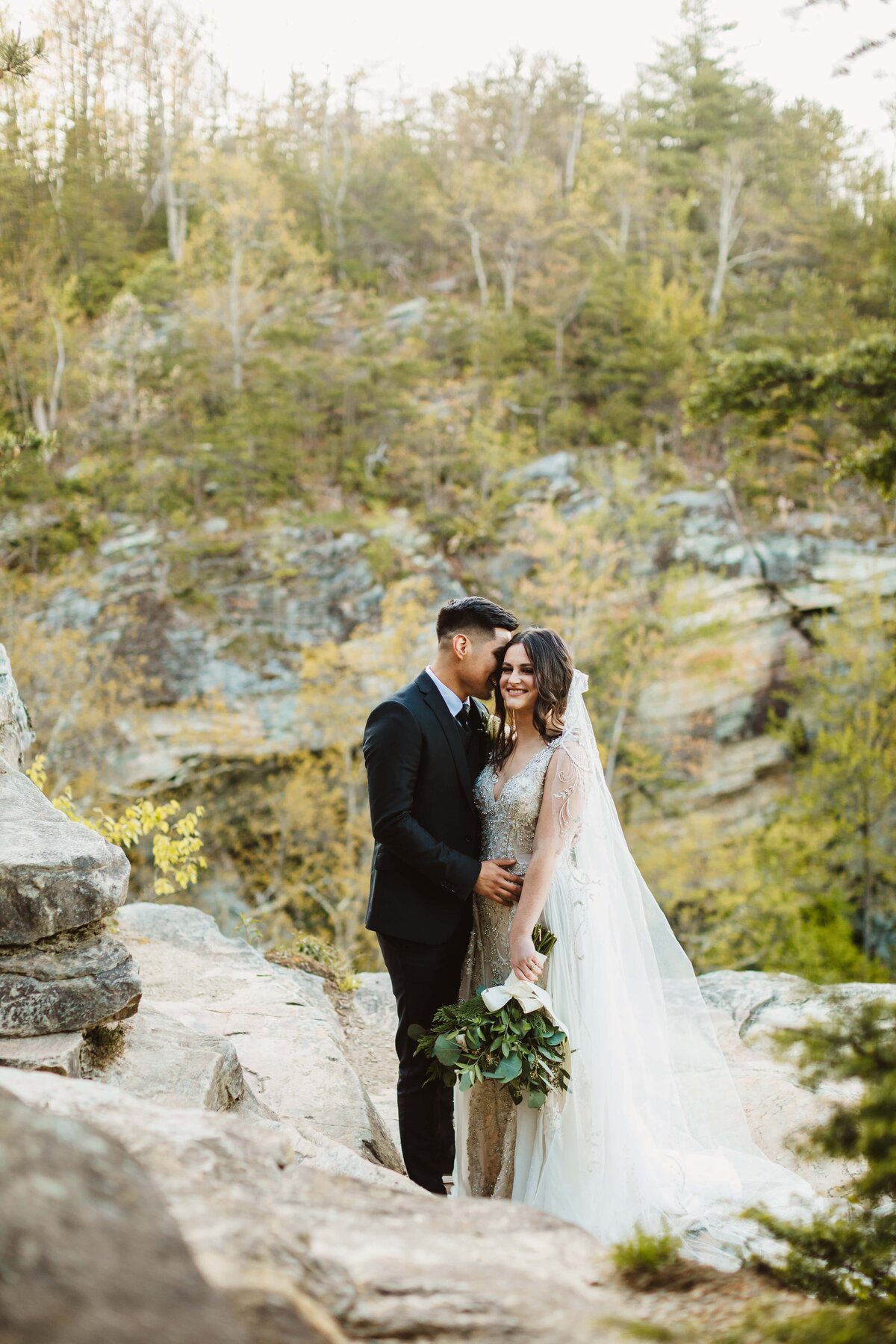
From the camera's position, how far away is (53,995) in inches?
127

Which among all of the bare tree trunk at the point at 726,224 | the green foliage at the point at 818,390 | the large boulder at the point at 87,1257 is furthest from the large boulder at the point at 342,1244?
the bare tree trunk at the point at 726,224

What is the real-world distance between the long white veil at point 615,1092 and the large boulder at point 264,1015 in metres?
0.99

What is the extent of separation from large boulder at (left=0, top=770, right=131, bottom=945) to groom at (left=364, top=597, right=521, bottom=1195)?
103 centimetres

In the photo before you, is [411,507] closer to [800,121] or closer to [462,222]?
[462,222]

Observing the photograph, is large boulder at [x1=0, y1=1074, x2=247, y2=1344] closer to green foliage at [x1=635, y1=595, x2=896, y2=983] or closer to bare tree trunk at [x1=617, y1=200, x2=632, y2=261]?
green foliage at [x1=635, y1=595, x2=896, y2=983]

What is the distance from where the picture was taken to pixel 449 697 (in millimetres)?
3873

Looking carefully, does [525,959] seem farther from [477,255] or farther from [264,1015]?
[477,255]

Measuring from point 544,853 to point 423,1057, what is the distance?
102 cm

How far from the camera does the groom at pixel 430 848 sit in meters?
3.61

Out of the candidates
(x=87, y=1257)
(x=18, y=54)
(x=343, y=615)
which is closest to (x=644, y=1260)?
(x=87, y=1257)

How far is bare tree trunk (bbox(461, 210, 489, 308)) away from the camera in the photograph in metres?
26.1

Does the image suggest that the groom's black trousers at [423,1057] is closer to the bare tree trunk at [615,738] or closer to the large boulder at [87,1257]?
the large boulder at [87,1257]

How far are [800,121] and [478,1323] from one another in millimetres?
33488

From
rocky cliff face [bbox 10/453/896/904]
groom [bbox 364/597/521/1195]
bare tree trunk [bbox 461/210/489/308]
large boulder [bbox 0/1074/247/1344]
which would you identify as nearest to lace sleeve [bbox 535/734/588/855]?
groom [bbox 364/597/521/1195]
